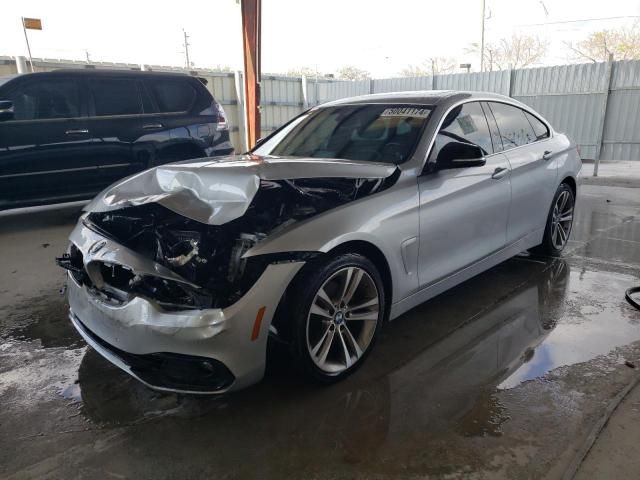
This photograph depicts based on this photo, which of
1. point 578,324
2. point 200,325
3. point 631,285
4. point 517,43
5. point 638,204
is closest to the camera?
point 200,325

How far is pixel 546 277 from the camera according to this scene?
4215mm

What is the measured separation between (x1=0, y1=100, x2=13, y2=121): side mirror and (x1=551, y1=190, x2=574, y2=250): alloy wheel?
229 inches

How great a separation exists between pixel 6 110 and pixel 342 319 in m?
5.08

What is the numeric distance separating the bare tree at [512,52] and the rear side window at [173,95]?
113 ft

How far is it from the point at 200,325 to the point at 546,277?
321cm

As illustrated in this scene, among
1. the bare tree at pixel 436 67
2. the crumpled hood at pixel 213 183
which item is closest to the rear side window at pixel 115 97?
the crumpled hood at pixel 213 183

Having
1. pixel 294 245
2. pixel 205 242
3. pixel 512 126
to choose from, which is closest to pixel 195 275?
pixel 205 242

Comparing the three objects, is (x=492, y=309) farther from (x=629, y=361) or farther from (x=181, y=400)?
(x=181, y=400)

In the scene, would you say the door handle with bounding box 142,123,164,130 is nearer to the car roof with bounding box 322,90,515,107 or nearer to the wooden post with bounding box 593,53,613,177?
the car roof with bounding box 322,90,515,107

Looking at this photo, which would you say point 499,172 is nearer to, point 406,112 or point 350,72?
point 406,112

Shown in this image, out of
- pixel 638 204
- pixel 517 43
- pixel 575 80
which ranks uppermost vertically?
pixel 517 43

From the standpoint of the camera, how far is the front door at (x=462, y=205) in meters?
3.01

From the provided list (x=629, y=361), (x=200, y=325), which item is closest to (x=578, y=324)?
A: (x=629, y=361)

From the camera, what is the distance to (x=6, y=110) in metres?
5.61
